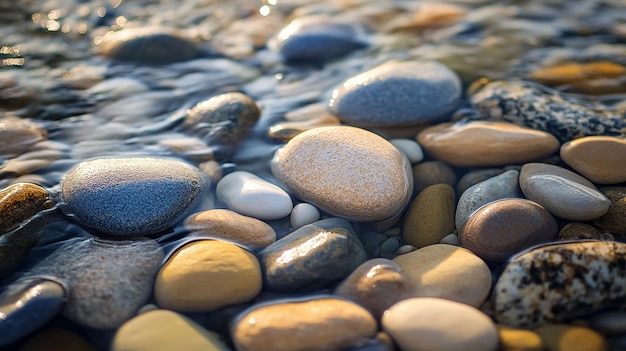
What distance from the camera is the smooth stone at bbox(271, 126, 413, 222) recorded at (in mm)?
2490

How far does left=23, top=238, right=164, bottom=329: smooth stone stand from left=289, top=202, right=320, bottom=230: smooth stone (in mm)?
624

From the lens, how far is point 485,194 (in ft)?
8.37

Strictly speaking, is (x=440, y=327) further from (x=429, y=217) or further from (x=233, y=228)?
(x=233, y=228)

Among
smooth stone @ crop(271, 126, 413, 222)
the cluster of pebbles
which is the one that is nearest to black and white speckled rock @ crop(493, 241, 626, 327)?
the cluster of pebbles

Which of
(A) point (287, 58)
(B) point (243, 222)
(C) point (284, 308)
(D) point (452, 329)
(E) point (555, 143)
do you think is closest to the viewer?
(D) point (452, 329)

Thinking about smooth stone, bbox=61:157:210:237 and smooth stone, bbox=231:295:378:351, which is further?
smooth stone, bbox=61:157:210:237

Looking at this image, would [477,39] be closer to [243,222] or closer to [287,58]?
[287,58]

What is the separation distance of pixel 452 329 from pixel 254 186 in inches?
46.8

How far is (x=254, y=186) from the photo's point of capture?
2605 mm

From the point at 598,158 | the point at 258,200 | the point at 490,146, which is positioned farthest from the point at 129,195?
the point at 598,158

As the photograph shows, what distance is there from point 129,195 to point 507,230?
5.58 ft

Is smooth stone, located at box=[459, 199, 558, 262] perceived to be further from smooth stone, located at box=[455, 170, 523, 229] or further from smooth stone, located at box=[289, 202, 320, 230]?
smooth stone, located at box=[289, 202, 320, 230]

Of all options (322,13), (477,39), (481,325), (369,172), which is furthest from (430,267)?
(322,13)

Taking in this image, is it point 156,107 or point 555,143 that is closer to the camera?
point 555,143
